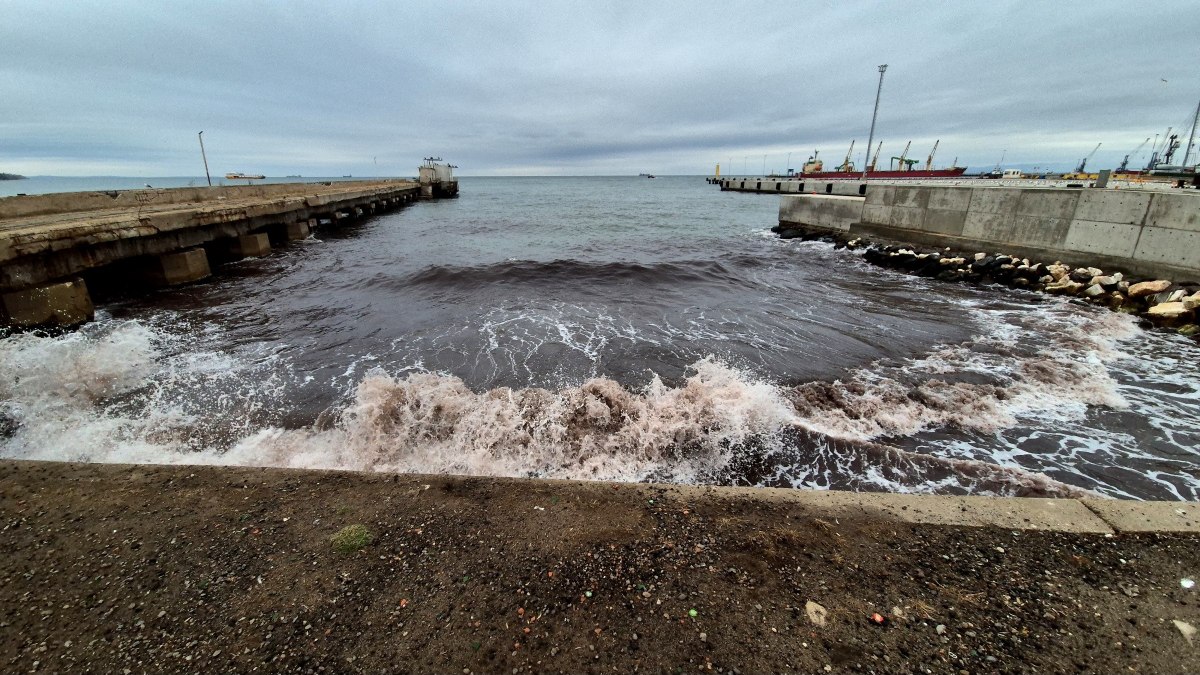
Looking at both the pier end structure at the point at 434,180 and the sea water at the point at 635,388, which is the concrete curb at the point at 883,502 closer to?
the sea water at the point at 635,388

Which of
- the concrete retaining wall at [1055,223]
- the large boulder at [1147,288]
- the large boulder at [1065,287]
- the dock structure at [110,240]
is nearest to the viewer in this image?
the dock structure at [110,240]

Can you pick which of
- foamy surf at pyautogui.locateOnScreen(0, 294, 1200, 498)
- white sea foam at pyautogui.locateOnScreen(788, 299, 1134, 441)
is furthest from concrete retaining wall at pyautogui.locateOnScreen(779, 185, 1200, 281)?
foamy surf at pyautogui.locateOnScreen(0, 294, 1200, 498)

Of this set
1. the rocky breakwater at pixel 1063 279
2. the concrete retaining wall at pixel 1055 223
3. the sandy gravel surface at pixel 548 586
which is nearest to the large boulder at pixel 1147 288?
the rocky breakwater at pixel 1063 279

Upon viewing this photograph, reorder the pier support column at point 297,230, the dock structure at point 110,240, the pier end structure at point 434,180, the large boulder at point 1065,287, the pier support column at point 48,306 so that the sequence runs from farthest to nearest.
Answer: the pier end structure at point 434,180 < the pier support column at point 297,230 < the large boulder at point 1065,287 < the dock structure at point 110,240 < the pier support column at point 48,306

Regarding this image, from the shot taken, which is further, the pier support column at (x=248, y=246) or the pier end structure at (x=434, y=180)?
the pier end structure at (x=434, y=180)

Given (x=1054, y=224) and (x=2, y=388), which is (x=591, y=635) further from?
(x=1054, y=224)

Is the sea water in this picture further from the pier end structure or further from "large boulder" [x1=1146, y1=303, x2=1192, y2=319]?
the pier end structure

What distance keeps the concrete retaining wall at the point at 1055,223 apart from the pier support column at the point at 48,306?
75.6 ft

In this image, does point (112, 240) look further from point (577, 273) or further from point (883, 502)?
point (883, 502)

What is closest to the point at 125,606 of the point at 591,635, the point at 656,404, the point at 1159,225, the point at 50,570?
the point at 50,570

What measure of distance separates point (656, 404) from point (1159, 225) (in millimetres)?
13525

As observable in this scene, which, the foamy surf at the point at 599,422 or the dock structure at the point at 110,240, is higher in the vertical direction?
the dock structure at the point at 110,240

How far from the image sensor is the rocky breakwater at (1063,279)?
9291mm

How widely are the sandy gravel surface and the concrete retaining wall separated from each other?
12544 mm
